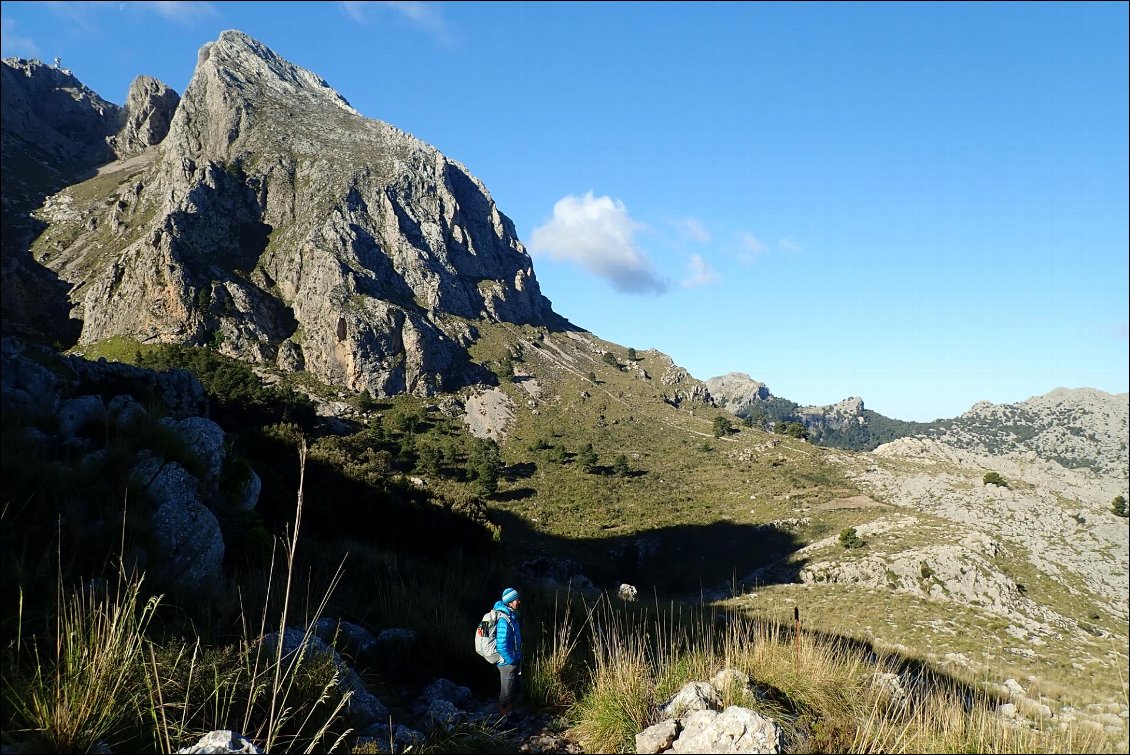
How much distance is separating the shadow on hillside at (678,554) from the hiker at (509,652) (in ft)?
78.0

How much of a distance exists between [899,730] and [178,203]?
85.3 m

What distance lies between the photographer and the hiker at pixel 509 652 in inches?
222

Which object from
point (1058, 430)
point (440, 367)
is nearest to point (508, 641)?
point (440, 367)

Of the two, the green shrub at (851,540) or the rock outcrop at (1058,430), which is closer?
the green shrub at (851,540)

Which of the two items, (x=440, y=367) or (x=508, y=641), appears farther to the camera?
(x=440, y=367)

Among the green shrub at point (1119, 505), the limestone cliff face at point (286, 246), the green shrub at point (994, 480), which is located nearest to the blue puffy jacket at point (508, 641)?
the green shrub at point (994, 480)

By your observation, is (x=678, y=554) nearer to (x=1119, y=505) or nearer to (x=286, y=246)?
(x=1119, y=505)

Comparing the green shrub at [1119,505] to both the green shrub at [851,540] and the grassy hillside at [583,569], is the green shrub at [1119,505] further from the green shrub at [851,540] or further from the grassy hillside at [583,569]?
the green shrub at [851,540]

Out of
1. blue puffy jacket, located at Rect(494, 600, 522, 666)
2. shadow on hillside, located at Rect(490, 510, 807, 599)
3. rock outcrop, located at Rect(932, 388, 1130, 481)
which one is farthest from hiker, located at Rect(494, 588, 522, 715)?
rock outcrop, located at Rect(932, 388, 1130, 481)

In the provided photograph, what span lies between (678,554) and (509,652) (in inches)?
1306

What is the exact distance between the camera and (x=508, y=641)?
5.85 metres

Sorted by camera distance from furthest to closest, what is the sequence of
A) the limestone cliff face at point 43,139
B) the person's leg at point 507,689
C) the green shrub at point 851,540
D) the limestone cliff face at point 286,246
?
1. the limestone cliff face at point 43,139
2. the limestone cliff face at point 286,246
3. the green shrub at point 851,540
4. the person's leg at point 507,689

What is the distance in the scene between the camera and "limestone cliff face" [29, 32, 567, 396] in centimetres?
5956

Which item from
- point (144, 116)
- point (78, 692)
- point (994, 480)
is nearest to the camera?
point (78, 692)
